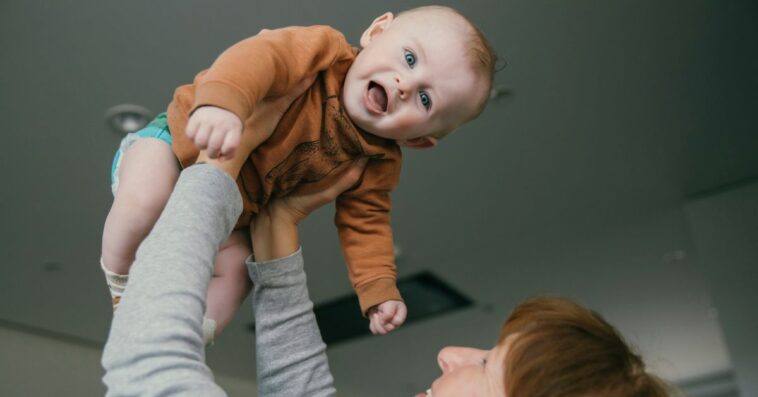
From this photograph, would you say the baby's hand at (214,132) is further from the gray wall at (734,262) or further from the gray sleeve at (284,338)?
the gray wall at (734,262)

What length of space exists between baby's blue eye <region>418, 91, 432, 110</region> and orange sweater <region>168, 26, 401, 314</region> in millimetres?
70

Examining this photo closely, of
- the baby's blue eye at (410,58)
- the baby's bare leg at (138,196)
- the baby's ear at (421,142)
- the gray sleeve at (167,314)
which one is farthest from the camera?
the baby's ear at (421,142)

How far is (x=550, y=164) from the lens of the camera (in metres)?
2.75

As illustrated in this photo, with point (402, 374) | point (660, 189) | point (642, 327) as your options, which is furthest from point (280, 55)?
point (402, 374)

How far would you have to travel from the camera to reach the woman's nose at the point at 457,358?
0.78 meters

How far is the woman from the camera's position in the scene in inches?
21.1

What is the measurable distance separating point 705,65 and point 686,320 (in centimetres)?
289

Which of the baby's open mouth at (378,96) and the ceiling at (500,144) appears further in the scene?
the ceiling at (500,144)

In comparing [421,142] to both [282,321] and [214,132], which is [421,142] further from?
[214,132]

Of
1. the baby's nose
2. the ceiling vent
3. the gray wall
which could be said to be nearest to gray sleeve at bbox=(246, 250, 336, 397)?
the baby's nose

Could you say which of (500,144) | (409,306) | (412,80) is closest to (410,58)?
(412,80)

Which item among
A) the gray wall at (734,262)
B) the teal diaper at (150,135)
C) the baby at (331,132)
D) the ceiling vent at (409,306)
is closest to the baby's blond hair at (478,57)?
the baby at (331,132)

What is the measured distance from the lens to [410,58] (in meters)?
0.87

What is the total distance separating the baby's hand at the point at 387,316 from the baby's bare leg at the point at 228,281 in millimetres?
176
